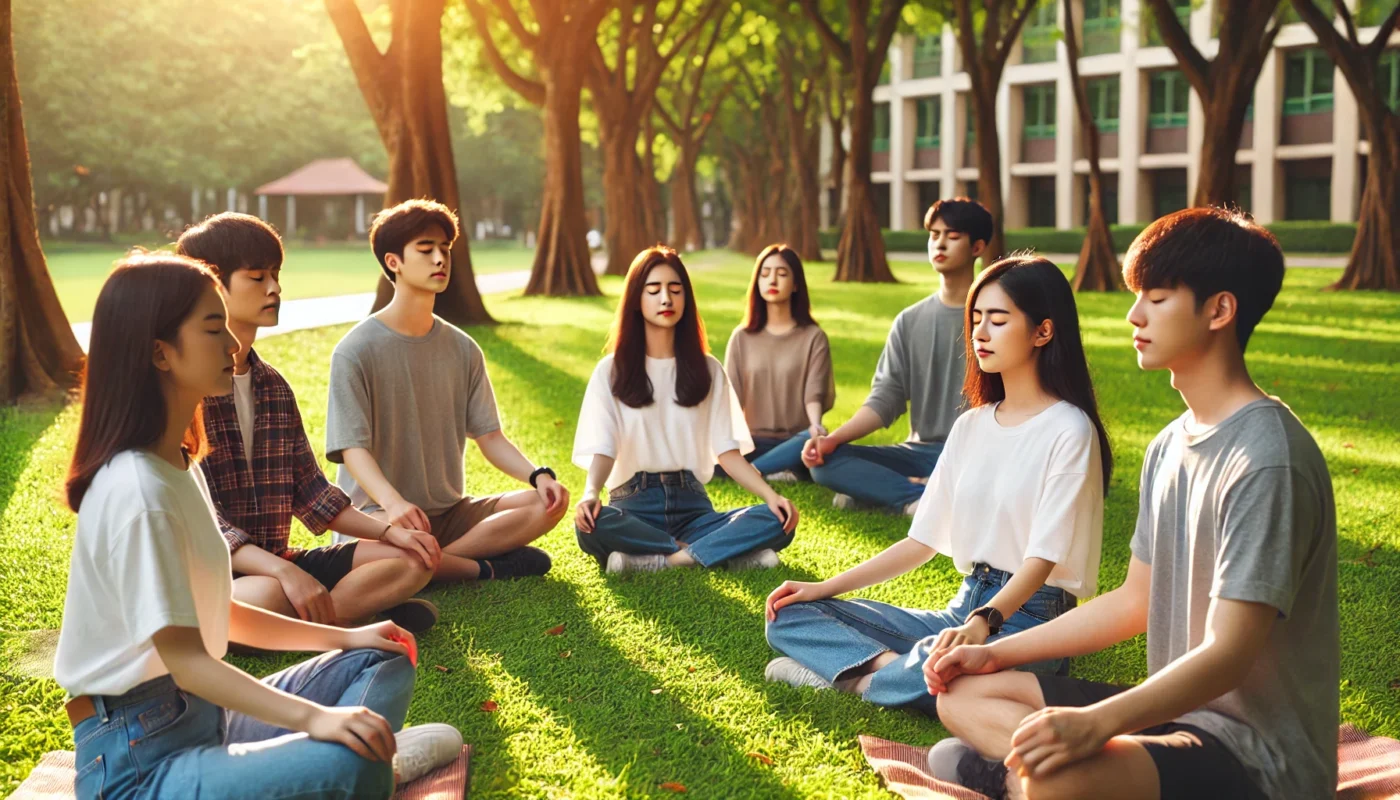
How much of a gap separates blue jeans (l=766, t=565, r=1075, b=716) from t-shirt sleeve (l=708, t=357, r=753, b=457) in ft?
5.36

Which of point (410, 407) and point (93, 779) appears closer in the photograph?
point (93, 779)

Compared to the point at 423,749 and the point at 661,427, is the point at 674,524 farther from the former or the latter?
the point at 423,749

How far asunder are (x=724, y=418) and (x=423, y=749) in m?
2.78

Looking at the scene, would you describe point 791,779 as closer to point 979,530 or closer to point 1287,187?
point 979,530


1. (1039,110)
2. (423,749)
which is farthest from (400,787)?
(1039,110)

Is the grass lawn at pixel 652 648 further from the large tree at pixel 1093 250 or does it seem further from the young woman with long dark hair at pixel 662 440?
the large tree at pixel 1093 250

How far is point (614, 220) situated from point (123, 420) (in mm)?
28573

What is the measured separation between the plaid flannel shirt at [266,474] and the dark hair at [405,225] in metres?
0.73

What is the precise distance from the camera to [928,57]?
177ft

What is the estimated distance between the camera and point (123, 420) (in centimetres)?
291

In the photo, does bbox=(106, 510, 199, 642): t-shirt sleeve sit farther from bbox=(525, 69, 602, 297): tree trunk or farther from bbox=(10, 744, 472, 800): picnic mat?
bbox=(525, 69, 602, 297): tree trunk

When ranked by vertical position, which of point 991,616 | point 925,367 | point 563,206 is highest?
point 563,206

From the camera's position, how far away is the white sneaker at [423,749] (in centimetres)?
370

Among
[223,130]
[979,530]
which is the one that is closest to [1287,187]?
→ [223,130]
